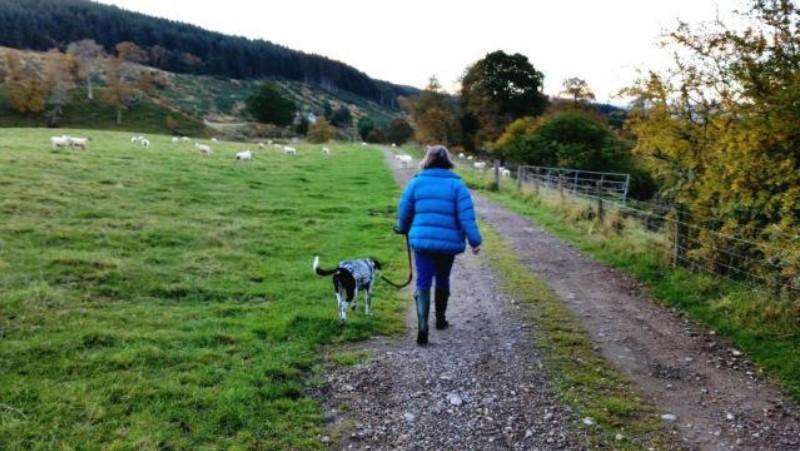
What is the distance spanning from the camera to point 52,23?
15725 centimetres

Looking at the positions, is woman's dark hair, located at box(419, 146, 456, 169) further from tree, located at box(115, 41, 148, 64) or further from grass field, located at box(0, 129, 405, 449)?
tree, located at box(115, 41, 148, 64)

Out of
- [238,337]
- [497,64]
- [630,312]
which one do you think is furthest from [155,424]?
[497,64]

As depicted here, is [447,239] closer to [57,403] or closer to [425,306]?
[425,306]

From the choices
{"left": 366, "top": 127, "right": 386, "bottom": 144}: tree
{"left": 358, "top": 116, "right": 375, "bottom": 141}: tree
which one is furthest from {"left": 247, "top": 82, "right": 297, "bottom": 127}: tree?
{"left": 358, "top": 116, "right": 375, "bottom": 141}: tree

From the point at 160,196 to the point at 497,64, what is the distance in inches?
1957

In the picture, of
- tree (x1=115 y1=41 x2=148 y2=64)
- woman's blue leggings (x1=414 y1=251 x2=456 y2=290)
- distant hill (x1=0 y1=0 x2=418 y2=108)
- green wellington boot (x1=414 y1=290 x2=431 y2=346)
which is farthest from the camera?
distant hill (x1=0 y1=0 x2=418 y2=108)

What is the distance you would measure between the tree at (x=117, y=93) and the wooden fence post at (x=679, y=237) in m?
95.8

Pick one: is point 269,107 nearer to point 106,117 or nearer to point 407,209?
point 106,117

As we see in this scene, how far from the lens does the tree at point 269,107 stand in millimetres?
101250

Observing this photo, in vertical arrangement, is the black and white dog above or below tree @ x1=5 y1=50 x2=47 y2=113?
below

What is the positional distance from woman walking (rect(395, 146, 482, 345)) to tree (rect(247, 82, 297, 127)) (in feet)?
330

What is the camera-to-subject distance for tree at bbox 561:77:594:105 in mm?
62469

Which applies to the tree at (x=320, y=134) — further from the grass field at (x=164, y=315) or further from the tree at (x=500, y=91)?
the grass field at (x=164, y=315)

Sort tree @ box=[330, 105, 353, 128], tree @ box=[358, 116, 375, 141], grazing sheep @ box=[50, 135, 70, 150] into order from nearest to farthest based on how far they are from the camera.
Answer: grazing sheep @ box=[50, 135, 70, 150], tree @ box=[358, 116, 375, 141], tree @ box=[330, 105, 353, 128]
